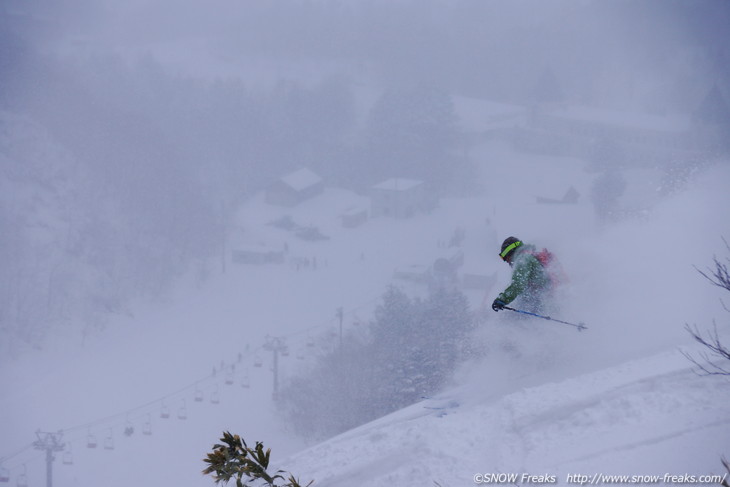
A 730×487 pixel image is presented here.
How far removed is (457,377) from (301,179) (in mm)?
49559

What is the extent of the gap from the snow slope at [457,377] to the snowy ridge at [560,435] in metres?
0.03

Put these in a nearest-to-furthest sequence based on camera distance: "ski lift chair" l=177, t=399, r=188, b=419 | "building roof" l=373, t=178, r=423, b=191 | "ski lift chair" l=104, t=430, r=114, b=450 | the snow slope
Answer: the snow slope, "ski lift chair" l=104, t=430, r=114, b=450, "ski lift chair" l=177, t=399, r=188, b=419, "building roof" l=373, t=178, r=423, b=191

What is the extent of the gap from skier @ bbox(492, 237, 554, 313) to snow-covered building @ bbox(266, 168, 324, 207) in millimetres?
49709

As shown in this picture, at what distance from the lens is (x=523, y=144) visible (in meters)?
74.1

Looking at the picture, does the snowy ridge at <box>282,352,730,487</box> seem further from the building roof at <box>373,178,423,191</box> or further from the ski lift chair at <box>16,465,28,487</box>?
the building roof at <box>373,178,423,191</box>

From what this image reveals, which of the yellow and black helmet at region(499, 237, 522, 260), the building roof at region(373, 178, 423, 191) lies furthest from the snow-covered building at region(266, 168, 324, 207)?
the yellow and black helmet at region(499, 237, 522, 260)

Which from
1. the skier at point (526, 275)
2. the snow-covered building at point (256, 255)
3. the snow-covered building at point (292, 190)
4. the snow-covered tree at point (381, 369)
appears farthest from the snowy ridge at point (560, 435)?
the snow-covered building at point (292, 190)

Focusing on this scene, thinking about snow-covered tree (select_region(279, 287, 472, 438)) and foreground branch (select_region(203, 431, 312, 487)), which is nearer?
foreground branch (select_region(203, 431, 312, 487))

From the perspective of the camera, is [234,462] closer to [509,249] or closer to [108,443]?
[509,249]

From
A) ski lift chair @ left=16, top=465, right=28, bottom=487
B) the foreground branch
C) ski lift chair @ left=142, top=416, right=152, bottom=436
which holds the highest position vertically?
ski lift chair @ left=142, top=416, right=152, bottom=436

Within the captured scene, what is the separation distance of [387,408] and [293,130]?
56666 mm

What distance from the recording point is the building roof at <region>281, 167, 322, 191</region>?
60.6 metres

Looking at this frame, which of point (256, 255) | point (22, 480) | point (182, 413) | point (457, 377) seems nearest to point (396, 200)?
point (256, 255)

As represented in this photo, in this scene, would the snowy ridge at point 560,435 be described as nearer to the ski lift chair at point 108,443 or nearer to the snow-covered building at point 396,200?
the ski lift chair at point 108,443
